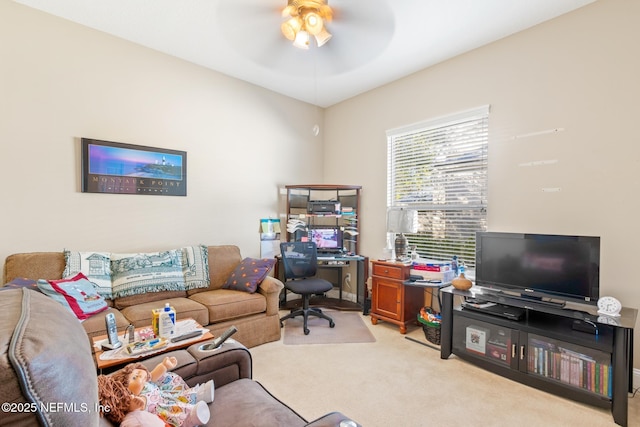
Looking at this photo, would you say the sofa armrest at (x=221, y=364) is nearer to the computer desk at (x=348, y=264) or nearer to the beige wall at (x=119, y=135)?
the beige wall at (x=119, y=135)

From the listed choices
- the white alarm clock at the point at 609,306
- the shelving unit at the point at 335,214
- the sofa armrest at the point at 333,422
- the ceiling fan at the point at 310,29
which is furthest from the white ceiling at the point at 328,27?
the white alarm clock at the point at 609,306

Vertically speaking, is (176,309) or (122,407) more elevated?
(122,407)

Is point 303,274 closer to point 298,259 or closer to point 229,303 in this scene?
point 298,259

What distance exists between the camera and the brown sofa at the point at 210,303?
2514mm

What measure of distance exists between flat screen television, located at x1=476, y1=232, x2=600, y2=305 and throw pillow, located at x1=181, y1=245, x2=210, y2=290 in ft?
9.14

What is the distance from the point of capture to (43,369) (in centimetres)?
58

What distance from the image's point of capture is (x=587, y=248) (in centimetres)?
232

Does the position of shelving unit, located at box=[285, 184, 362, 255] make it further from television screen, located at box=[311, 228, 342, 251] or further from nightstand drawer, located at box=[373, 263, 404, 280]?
nightstand drawer, located at box=[373, 263, 404, 280]

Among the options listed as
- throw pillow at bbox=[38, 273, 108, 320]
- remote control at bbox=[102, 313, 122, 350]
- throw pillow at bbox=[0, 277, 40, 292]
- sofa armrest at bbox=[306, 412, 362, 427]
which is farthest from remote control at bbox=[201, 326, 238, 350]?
throw pillow at bbox=[0, 277, 40, 292]

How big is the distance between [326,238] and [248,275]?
142 centimetres

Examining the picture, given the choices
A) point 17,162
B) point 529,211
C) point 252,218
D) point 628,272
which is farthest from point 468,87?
point 17,162

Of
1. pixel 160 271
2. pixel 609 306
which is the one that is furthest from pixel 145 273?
pixel 609 306

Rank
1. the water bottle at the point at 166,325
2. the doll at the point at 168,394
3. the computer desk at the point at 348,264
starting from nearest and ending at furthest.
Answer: the doll at the point at 168,394, the water bottle at the point at 166,325, the computer desk at the point at 348,264

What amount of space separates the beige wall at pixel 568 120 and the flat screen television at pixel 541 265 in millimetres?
328
